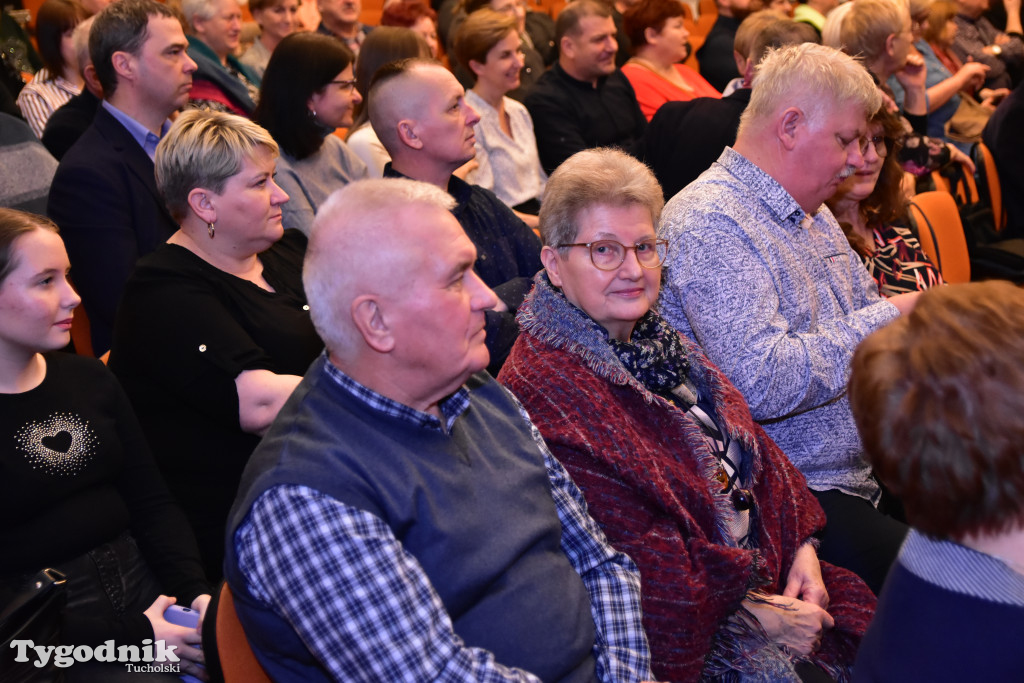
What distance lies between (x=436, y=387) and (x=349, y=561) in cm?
32

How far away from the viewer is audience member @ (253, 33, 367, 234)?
3.15 m

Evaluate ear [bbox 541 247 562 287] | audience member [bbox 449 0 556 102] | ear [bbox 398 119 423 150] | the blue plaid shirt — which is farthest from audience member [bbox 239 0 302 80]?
the blue plaid shirt

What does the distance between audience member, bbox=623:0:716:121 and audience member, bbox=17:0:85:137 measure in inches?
105

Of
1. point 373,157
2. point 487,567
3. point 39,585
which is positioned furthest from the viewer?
point 373,157

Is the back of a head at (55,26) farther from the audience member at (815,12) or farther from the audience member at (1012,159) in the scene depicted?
the audience member at (1012,159)

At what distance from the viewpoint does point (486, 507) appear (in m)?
1.36

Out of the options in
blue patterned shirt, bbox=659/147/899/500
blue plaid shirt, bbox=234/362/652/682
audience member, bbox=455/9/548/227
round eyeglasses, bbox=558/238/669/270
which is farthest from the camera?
audience member, bbox=455/9/548/227

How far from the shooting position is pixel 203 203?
2.24 meters

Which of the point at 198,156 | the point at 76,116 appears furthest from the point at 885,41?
the point at 76,116

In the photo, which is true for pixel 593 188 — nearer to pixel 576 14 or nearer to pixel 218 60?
pixel 218 60

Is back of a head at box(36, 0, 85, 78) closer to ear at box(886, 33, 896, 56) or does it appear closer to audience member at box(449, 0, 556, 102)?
audience member at box(449, 0, 556, 102)

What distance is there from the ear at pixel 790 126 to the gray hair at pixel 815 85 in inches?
0.6

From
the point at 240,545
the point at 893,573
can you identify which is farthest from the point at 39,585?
the point at 893,573

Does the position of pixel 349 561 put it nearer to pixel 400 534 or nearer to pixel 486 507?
pixel 400 534
